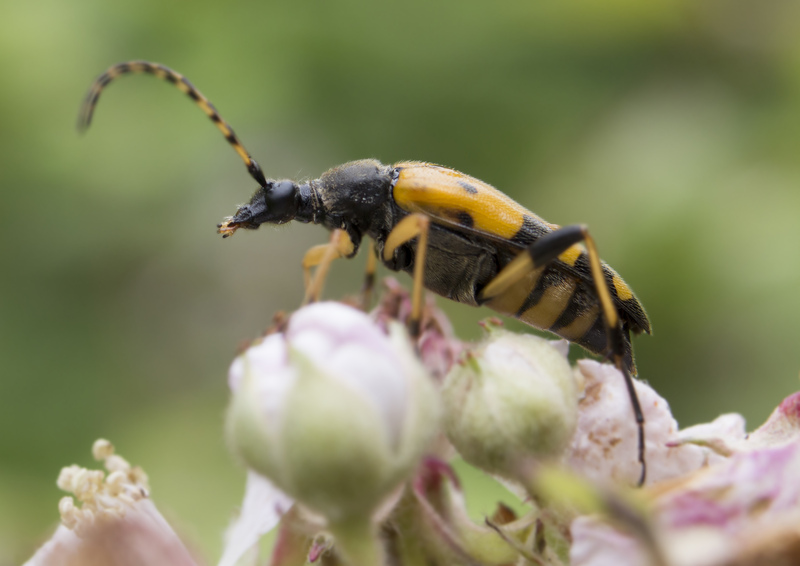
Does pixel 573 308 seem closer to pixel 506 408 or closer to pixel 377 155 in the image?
pixel 506 408

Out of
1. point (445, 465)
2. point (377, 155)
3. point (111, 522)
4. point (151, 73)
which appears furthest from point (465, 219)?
point (377, 155)

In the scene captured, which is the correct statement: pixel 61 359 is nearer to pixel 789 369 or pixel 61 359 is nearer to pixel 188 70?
pixel 188 70

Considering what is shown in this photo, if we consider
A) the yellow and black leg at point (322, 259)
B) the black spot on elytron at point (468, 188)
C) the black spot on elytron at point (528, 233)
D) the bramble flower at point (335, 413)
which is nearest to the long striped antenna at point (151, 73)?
the yellow and black leg at point (322, 259)

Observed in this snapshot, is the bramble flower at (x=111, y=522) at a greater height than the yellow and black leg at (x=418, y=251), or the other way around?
the yellow and black leg at (x=418, y=251)

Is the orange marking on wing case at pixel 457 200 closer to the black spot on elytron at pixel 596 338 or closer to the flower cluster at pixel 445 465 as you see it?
the black spot on elytron at pixel 596 338

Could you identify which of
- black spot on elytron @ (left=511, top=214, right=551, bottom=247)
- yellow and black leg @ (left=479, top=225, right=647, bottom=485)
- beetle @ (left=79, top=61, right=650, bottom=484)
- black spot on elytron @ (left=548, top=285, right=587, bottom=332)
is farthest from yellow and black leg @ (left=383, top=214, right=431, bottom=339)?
black spot on elytron @ (left=548, top=285, right=587, bottom=332)

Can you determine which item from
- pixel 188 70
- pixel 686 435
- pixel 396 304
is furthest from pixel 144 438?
pixel 686 435
